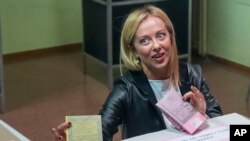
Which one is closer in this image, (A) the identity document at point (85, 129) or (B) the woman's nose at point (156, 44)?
(A) the identity document at point (85, 129)

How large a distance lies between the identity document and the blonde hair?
55cm

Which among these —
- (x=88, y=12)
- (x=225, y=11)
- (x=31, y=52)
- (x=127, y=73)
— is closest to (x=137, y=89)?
(x=127, y=73)

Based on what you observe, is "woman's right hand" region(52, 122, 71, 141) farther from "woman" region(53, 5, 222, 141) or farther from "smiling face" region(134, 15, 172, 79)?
"smiling face" region(134, 15, 172, 79)

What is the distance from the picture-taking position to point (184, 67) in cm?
182

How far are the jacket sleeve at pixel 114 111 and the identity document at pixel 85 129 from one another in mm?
363

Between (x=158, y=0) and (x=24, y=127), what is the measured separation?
1.57m


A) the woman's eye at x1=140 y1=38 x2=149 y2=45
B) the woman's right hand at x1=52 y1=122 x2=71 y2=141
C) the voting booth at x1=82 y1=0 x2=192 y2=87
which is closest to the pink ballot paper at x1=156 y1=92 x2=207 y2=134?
the woman's right hand at x1=52 y1=122 x2=71 y2=141

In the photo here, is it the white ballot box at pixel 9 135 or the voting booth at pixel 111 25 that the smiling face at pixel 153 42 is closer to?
the white ballot box at pixel 9 135

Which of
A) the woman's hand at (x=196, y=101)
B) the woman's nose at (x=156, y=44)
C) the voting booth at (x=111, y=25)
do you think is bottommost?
the voting booth at (x=111, y=25)

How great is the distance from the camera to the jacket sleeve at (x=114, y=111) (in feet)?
5.27

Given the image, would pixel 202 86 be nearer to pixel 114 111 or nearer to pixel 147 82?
pixel 147 82

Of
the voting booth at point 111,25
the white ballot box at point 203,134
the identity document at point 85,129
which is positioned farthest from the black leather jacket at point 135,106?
the voting booth at point 111,25

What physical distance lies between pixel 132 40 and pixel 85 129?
1.87 feet

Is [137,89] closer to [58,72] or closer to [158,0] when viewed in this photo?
[158,0]
